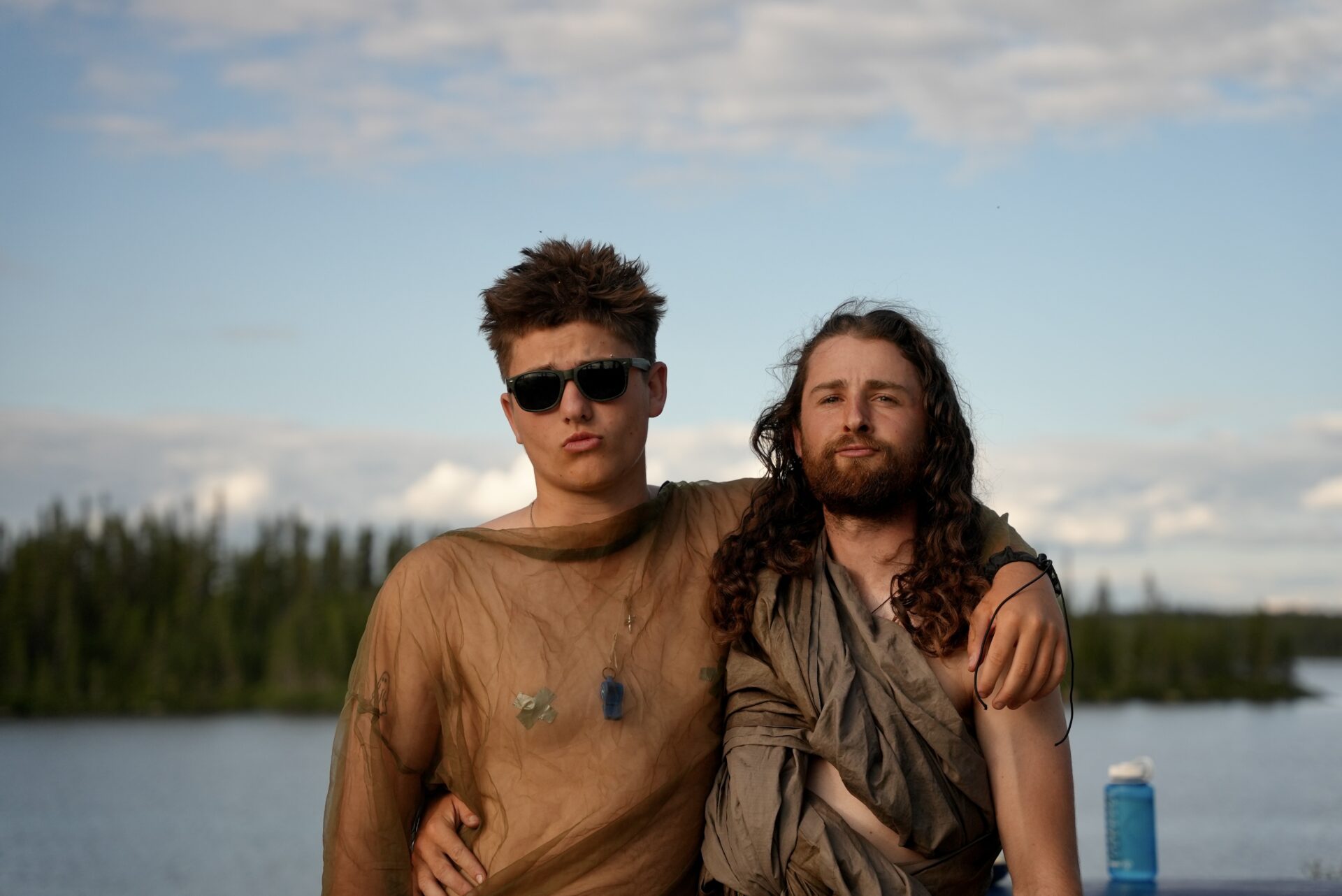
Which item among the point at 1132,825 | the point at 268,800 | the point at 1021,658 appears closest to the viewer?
the point at 1021,658

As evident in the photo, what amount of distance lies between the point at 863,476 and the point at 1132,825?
3.53 metres

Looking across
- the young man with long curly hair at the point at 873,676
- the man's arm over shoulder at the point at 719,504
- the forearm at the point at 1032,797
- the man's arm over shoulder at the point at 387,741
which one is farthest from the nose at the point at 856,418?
the man's arm over shoulder at the point at 387,741

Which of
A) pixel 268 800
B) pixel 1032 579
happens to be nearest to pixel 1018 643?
pixel 1032 579

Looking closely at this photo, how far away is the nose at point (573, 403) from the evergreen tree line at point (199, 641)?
61843 millimetres

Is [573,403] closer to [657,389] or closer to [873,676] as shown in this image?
[657,389]

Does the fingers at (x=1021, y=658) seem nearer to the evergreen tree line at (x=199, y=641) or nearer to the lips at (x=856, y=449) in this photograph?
the lips at (x=856, y=449)

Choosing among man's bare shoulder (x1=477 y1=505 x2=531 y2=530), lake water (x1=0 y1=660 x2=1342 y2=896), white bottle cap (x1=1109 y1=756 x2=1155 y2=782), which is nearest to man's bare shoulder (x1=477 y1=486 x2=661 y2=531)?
man's bare shoulder (x1=477 y1=505 x2=531 y2=530)

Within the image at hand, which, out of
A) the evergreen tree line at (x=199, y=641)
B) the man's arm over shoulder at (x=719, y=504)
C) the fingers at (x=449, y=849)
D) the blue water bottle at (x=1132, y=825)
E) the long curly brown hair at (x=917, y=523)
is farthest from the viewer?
the evergreen tree line at (x=199, y=641)

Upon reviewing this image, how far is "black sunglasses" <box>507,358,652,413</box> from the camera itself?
367cm

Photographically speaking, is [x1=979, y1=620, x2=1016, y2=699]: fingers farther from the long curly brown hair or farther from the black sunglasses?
the black sunglasses

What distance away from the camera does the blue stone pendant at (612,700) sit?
11.9 ft

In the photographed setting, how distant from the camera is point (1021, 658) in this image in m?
3.27

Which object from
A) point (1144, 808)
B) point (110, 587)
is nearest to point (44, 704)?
point (110, 587)

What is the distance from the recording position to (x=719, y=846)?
353 cm
